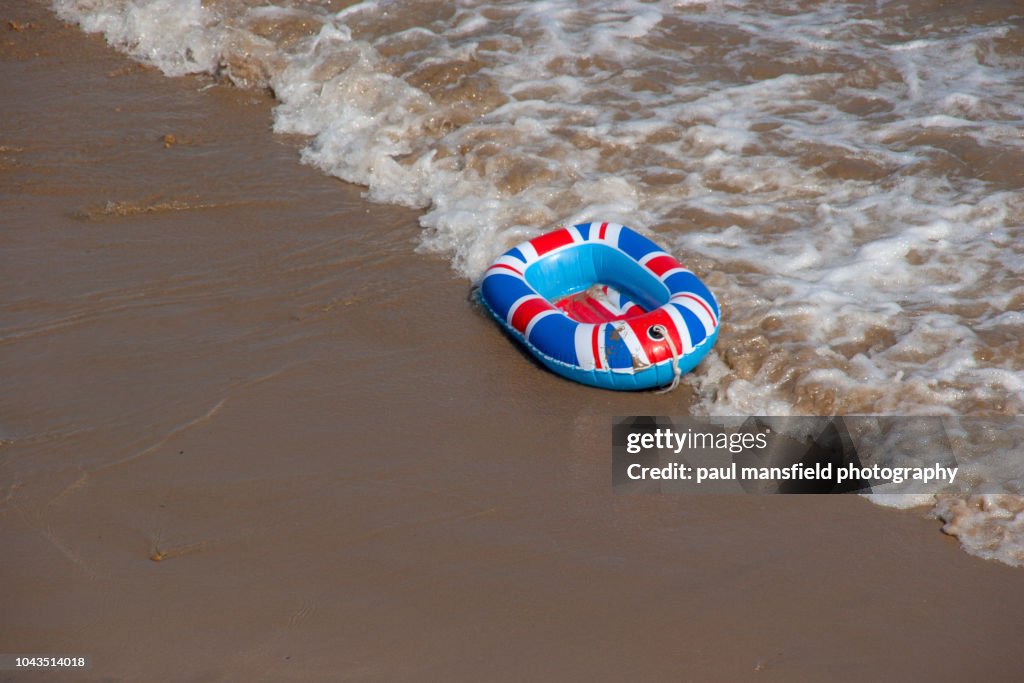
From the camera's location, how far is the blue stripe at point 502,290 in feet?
16.2

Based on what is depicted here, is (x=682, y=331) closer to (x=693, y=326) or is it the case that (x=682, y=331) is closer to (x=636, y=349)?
(x=693, y=326)

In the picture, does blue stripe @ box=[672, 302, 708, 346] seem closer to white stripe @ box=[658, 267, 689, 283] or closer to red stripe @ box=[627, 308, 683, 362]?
red stripe @ box=[627, 308, 683, 362]

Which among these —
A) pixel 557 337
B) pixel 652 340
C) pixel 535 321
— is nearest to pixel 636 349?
pixel 652 340

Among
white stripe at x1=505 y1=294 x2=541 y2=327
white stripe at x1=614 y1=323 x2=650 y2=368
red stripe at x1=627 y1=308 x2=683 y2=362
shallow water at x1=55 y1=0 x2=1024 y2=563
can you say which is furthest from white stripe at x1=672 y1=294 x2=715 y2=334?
white stripe at x1=505 y1=294 x2=541 y2=327

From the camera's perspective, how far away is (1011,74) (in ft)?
23.9

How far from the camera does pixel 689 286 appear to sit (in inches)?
190

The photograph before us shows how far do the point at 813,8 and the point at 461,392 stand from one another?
5.74m

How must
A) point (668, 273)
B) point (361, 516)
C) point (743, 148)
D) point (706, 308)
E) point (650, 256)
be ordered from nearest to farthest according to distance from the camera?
point (361, 516)
point (706, 308)
point (668, 273)
point (650, 256)
point (743, 148)

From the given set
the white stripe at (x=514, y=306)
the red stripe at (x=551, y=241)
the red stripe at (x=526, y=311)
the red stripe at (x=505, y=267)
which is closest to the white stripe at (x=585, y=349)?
the red stripe at (x=526, y=311)

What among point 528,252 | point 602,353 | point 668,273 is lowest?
point 602,353

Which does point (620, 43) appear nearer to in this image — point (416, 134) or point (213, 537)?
point (416, 134)

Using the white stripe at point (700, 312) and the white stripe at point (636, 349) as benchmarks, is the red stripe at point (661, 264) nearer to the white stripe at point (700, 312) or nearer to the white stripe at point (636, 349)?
the white stripe at point (700, 312)

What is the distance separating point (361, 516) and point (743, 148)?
4.00m

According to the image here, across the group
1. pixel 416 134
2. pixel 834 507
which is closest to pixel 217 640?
pixel 834 507
